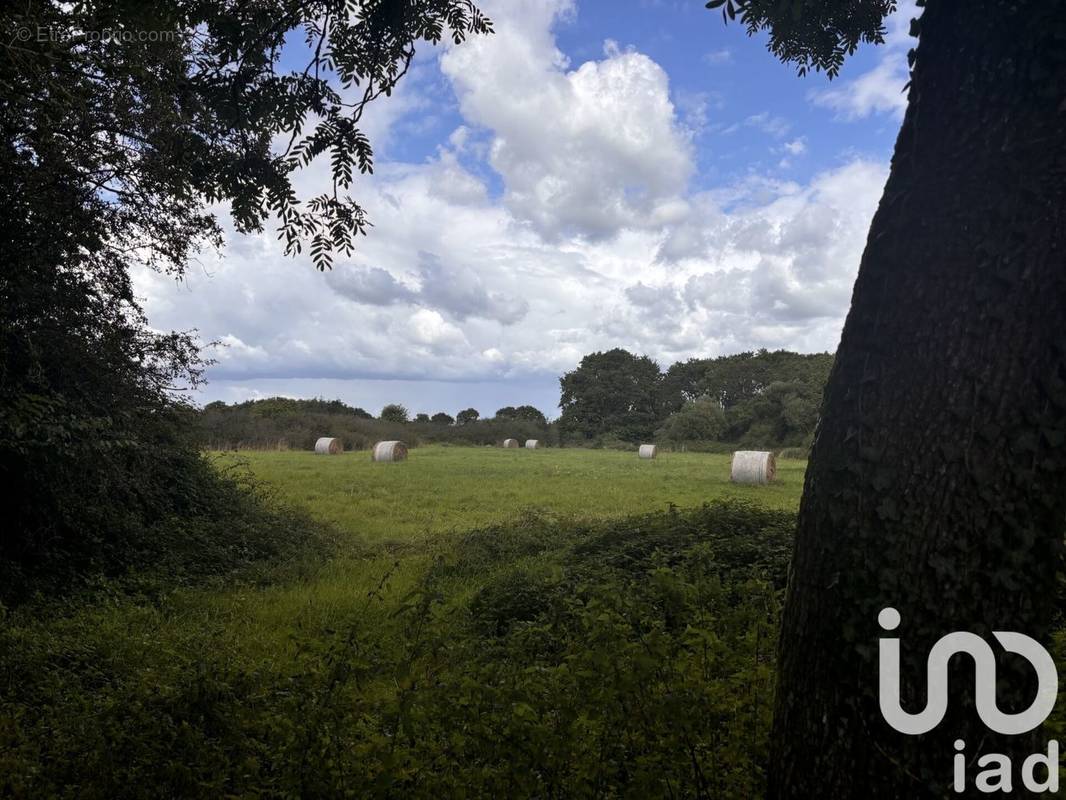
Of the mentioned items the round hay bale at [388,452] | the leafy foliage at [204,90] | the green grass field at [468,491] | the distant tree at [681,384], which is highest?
the distant tree at [681,384]

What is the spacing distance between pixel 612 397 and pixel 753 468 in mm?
46559

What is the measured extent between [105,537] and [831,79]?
10.6m

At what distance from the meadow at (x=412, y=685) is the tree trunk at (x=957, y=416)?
106cm

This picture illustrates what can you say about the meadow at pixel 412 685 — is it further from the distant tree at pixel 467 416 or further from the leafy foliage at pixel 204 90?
the distant tree at pixel 467 416

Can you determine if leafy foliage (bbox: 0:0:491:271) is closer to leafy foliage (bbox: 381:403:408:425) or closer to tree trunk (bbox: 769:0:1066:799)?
tree trunk (bbox: 769:0:1066:799)

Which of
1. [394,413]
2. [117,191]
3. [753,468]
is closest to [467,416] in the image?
[394,413]

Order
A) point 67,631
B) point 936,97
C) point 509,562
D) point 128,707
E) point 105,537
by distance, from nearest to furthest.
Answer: point 936,97 < point 128,707 < point 67,631 < point 105,537 < point 509,562

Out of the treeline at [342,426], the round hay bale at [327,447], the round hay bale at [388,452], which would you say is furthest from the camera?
the treeline at [342,426]

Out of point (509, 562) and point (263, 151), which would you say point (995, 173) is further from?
point (509, 562)

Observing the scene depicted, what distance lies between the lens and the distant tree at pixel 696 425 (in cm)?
5947

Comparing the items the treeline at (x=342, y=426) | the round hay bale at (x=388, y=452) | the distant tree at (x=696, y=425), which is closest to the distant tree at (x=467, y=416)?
the treeline at (x=342, y=426)

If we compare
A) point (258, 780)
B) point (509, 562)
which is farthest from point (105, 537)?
point (258, 780)

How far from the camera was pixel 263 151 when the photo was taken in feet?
23.8

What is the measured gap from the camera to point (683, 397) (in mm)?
74625
